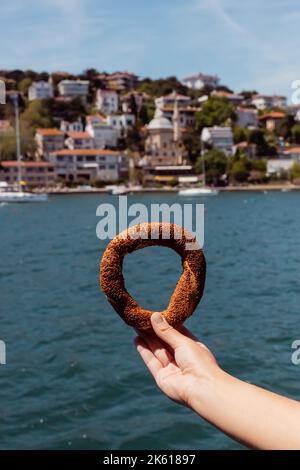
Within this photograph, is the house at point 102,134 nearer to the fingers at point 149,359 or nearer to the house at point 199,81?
the house at point 199,81

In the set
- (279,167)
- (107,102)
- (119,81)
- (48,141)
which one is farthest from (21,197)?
(119,81)

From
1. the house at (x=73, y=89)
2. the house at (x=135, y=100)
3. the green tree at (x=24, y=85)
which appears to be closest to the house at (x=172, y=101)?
the house at (x=135, y=100)

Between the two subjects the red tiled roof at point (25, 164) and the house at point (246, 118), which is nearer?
the red tiled roof at point (25, 164)

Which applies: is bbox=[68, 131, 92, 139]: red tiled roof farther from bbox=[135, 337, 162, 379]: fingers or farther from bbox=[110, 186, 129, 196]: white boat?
bbox=[135, 337, 162, 379]: fingers

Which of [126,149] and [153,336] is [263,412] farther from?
[126,149]

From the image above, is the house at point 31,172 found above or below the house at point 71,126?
below

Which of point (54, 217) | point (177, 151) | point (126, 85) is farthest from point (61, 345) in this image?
point (126, 85)
